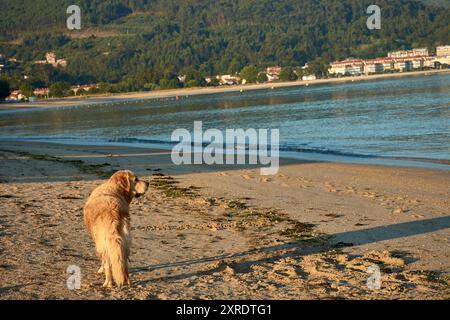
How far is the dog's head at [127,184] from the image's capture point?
24.1ft

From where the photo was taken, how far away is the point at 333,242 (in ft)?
28.8

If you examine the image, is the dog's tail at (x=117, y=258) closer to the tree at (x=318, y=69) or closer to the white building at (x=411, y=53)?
the tree at (x=318, y=69)

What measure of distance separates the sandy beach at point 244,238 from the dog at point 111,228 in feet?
0.61

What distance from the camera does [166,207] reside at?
10945 millimetres

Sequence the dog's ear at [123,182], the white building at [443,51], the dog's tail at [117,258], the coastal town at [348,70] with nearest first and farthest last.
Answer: the dog's tail at [117,258], the dog's ear at [123,182], the coastal town at [348,70], the white building at [443,51]

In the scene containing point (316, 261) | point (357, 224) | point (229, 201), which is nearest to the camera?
point (316, 261)

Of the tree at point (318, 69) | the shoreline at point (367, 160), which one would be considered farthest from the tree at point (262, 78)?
the shoreline at point (367, 160)

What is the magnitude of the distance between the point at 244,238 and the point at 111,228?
8.23ft

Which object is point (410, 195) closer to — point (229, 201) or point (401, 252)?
point (229, 201)

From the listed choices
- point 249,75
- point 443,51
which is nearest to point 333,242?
point 249,75

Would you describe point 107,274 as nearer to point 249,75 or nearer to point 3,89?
point 3,89

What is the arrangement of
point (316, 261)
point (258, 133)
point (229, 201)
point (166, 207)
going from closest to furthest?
point (316, 261)
point (166, 207)
point (229, 201)
point (258, 133)

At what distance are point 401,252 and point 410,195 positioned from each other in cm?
433
